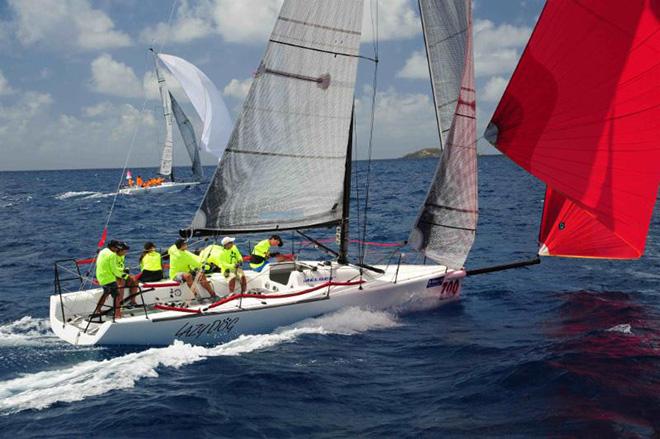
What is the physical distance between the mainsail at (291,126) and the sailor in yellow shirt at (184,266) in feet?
2.52

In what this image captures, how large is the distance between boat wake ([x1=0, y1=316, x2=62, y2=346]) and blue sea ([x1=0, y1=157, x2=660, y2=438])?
0.13ft

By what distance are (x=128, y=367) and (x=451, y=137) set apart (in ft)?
24.6

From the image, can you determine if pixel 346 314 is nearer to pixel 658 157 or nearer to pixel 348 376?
pixel 348 376

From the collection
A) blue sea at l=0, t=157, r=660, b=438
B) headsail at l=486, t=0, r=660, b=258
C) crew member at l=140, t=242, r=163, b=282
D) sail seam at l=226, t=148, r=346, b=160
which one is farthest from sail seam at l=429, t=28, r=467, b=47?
crew member at l=140, t=242, r=163, b=282

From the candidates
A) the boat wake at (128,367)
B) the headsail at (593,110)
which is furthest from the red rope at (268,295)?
the headsail at (593,110)

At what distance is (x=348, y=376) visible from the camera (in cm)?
916

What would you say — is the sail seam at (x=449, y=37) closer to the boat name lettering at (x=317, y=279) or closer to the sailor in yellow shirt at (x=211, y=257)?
the boat name lettering at (x=317, y=279)

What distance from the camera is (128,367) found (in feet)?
31.1

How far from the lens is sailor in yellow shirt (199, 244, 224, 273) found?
481 inches

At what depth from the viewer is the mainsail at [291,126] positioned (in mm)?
10984

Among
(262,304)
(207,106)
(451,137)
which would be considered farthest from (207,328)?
(207,106)

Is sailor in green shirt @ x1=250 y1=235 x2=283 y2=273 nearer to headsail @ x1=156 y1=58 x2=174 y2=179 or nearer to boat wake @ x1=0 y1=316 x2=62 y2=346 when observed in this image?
boat wake @ x1=0 y1=316 x2=62 y2=346

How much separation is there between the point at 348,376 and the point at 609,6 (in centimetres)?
773

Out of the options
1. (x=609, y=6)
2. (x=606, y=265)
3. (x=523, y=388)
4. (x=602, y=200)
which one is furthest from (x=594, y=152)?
(x=606, y=265)
